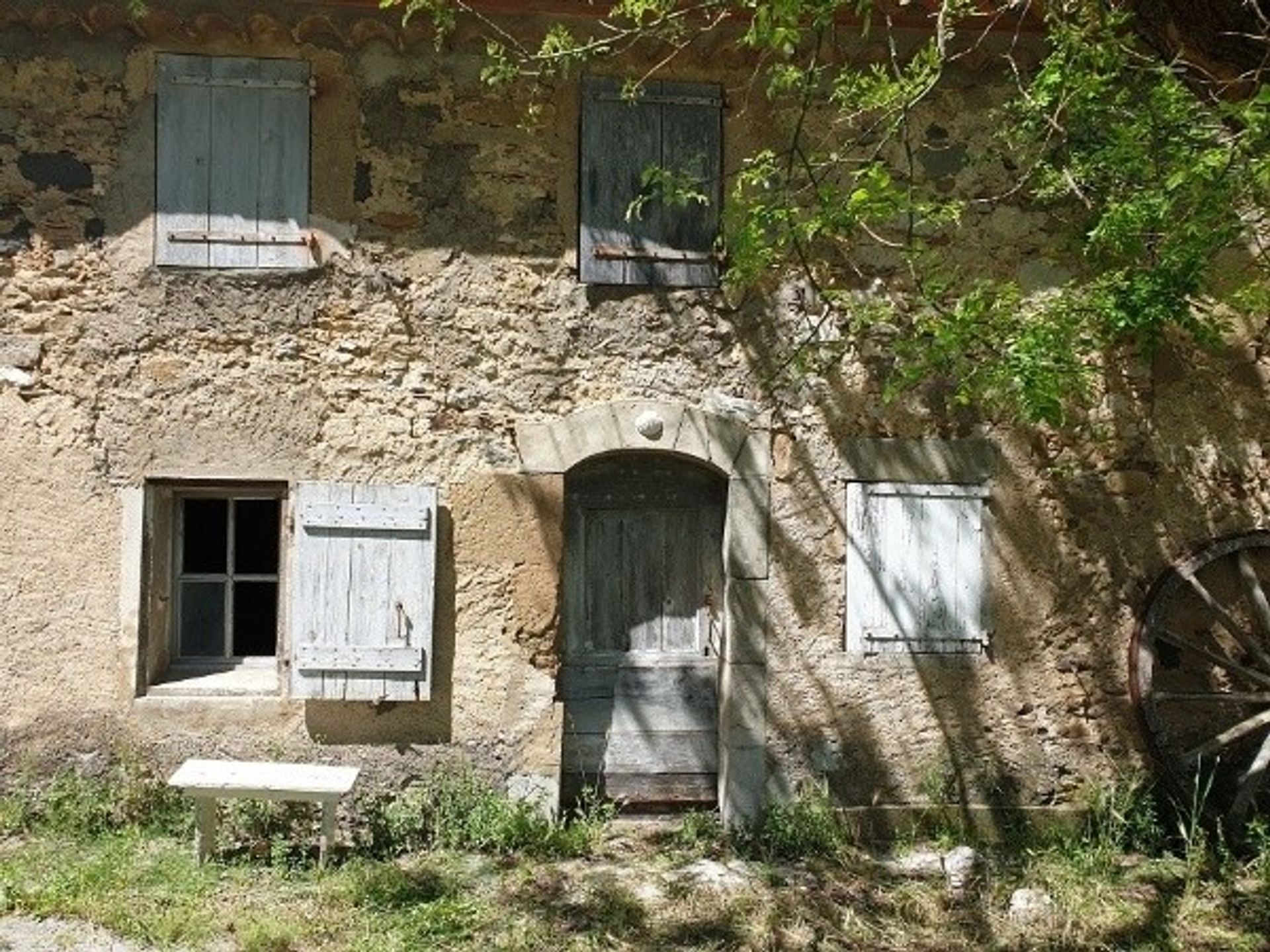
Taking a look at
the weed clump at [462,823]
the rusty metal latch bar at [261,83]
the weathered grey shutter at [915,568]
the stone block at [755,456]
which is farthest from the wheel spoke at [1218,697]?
the rusty metal latch bar at [261,83]

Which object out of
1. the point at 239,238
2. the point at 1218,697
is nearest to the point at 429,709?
the point at 239,238

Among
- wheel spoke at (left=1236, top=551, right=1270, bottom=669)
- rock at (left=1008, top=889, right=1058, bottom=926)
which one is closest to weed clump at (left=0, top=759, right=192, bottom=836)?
rock at (left=1008, top=889, right=1058, bottom=926)

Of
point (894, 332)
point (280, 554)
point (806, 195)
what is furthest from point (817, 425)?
point (280, 554)

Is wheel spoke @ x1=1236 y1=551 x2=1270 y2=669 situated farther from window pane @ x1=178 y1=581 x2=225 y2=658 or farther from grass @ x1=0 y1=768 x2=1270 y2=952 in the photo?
window pane @ x1=178 y1=581 x2=225 y2=658

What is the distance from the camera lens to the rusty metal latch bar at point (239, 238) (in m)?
5.24

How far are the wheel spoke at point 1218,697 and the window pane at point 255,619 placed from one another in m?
4.00

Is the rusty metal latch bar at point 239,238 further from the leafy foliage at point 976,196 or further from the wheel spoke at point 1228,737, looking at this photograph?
the wheel spoke at point 1228,737

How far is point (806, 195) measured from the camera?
5484mm

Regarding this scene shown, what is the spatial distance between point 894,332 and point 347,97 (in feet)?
8.65

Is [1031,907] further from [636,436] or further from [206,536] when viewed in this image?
[206,536]

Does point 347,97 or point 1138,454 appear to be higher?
point 347,97

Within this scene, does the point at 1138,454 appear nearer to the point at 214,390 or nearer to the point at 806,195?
the point at 806,195

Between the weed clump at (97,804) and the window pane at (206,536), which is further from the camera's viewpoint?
the window pane at (206,536)

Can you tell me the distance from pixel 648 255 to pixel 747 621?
1.70 metres
